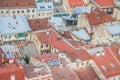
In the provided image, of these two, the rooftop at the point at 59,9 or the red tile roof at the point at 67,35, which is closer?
the red tile roof at the point at 67,35

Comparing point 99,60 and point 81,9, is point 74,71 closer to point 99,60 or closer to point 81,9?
Result: point 99,60

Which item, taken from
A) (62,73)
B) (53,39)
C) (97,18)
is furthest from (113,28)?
(62,73)

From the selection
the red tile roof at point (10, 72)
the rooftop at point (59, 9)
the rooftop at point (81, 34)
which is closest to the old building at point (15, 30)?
the rooftop at point (81, 34)

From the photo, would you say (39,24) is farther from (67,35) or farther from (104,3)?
(104,3)

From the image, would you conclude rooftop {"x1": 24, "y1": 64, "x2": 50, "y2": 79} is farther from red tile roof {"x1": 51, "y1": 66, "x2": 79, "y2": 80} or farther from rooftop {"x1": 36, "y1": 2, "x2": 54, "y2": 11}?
rooftop {"x1": 36, "y1": 2, "x2": 54, "y2": 11}

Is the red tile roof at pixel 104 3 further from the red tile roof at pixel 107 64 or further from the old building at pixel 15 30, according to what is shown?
the red tile roof at pixel 107 64

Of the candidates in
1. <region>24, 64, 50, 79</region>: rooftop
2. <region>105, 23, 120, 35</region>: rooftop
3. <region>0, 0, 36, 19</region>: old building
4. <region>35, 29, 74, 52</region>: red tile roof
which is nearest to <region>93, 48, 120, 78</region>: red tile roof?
<region>35, 29, 74, 52</region>: red tile roof
